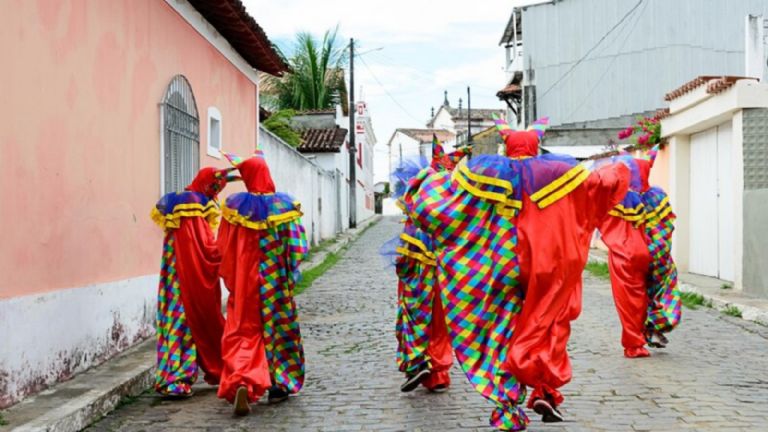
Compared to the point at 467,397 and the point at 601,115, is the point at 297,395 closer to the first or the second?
the point at 467,397

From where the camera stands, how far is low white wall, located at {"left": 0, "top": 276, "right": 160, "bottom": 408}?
5.32 metres

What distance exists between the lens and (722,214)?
13.5m

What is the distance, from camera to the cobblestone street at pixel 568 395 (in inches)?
207

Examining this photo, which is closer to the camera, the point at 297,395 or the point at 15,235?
the point at 15,235

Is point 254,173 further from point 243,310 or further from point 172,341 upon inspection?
point 172,341

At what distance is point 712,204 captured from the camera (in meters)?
14.0

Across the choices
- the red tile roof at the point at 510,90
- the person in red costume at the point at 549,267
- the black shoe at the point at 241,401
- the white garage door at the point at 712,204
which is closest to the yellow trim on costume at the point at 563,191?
the person in red costume at the point at 549,267

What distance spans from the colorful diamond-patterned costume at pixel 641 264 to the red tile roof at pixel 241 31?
5145mm

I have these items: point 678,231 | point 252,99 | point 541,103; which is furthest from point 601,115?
point 252,99

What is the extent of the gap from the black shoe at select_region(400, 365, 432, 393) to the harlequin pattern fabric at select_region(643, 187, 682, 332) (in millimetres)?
2642

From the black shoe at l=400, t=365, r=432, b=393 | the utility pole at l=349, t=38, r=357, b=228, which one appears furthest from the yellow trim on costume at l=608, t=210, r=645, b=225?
the utility pole at l=349, t=38, r=357, b=228

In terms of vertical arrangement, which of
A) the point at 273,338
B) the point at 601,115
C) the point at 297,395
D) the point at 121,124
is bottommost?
the point at 297,395

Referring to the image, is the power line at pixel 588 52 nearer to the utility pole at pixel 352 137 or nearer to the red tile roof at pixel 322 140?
the utility pole at pixel 352 137

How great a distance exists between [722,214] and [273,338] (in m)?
9.89
